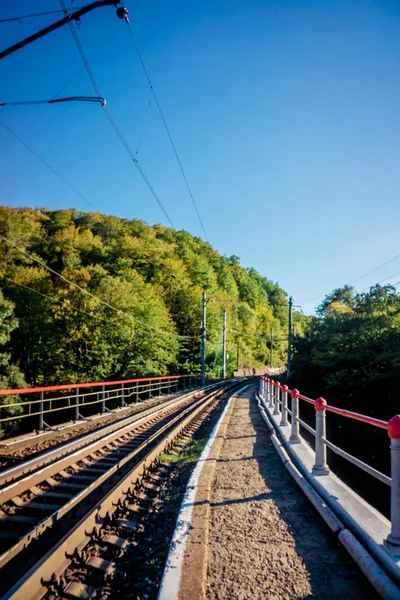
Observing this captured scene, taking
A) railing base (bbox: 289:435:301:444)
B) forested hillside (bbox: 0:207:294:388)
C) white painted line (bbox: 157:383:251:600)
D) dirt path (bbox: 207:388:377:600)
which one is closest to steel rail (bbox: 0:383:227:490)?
white painted line (bbox: 157:383:251:600)

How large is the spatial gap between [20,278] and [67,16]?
43.0 meters

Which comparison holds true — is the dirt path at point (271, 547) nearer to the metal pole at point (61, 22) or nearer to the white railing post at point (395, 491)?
the white railing post at point (395, 491)

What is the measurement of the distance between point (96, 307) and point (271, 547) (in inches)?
1349

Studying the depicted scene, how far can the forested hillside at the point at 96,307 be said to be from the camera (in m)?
34.5

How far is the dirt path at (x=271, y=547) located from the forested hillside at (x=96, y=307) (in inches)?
914

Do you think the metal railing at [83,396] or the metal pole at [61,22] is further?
the metal railing at [83,396]

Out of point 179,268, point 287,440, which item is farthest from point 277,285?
point 287,440

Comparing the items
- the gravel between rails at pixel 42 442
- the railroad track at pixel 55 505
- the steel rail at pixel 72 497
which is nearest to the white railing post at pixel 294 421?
the railroad track at pixel 55 505

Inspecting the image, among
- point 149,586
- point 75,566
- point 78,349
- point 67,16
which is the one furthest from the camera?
point 78,349

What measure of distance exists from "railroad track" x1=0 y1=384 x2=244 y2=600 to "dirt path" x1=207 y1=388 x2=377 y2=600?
1.21 m

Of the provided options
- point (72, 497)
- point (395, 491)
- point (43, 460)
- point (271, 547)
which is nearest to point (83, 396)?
point (43, 460)

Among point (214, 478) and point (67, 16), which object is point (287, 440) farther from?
point (67, 16)

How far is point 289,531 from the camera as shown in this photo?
11.0 feet

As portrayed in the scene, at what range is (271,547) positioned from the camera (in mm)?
3043
